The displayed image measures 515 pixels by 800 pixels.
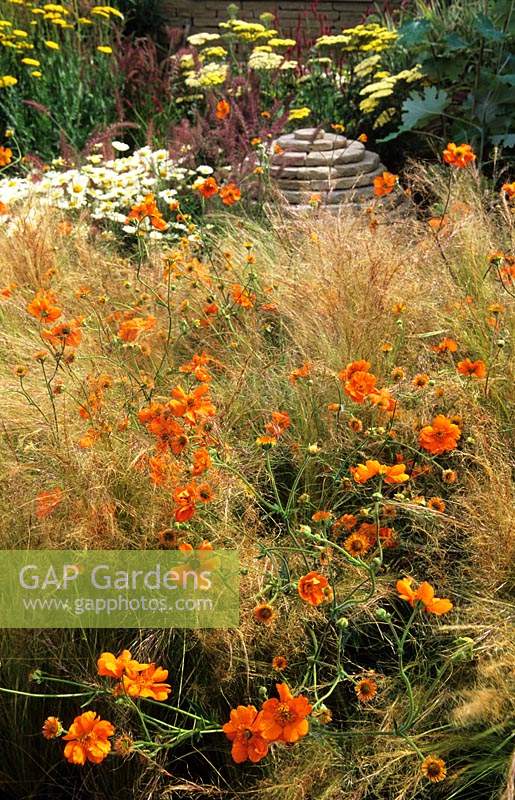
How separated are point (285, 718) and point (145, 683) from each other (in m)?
0.25

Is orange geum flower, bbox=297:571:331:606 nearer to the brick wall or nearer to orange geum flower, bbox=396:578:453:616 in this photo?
orange geum flower, bbox=396:578:453:616

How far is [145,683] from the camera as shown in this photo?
1.50 metres

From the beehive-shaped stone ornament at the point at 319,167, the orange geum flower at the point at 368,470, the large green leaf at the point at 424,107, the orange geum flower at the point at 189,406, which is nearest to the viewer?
the orange geum flower at the point at 368,470

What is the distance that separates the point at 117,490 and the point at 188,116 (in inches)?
190

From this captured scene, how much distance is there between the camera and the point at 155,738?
1.70 m

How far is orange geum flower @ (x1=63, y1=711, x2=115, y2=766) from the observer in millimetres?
1422

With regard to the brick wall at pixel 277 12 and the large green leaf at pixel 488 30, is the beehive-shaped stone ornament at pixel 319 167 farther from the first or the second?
the brick wall at pixel 277 12

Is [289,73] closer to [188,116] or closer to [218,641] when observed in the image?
[188,116]

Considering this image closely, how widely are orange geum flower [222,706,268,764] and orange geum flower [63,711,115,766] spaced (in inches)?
7.8

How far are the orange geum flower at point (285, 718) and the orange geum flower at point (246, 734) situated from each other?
0.9 inches

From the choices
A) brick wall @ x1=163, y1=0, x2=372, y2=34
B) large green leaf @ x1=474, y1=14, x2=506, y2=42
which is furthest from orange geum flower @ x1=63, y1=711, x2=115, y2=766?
brick wall @ x1=163, y1=0, x2=372, y2=34

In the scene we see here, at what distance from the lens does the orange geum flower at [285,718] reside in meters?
1.38

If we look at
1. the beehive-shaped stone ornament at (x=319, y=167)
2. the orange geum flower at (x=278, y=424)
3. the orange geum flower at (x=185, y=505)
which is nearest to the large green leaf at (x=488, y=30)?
the beehive-shaped stone ornament at (x=319, y=167)

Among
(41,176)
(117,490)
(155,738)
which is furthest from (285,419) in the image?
(41,176)
